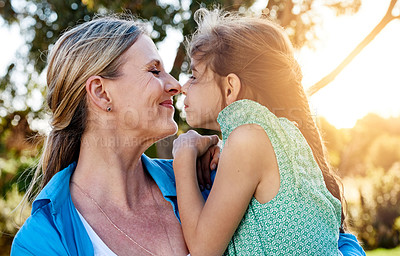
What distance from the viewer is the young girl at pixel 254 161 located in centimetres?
177

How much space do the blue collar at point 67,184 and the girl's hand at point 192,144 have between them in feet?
0.67

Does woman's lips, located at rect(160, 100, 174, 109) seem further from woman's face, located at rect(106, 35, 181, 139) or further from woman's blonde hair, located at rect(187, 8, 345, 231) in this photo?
woman's blonde hair, located at rect(187, 8, 345, 231)

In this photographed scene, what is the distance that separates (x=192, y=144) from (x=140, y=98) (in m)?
0.35

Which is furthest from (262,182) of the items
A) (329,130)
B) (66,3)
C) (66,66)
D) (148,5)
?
(329,130)

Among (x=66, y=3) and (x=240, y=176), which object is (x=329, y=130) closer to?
(x=66, y=3)

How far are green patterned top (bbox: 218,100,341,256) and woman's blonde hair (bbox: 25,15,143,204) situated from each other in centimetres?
71

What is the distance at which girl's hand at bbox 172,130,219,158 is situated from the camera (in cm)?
206

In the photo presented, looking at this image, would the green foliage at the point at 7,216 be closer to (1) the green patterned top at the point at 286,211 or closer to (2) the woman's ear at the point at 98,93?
(2) the woman's ear at the point at 98,93

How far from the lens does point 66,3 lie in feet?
16.3

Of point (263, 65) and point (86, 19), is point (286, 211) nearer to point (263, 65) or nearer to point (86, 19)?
point (263, 65)

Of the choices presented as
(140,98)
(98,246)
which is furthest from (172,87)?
(98,246)

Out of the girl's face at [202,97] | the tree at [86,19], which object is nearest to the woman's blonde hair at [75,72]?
the girl's face at [202,97]

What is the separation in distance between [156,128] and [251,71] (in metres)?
0.56

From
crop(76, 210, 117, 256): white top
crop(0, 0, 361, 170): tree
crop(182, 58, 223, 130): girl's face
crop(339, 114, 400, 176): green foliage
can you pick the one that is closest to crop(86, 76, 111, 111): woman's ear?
crop(182, 58, 223, 130): girl's face
